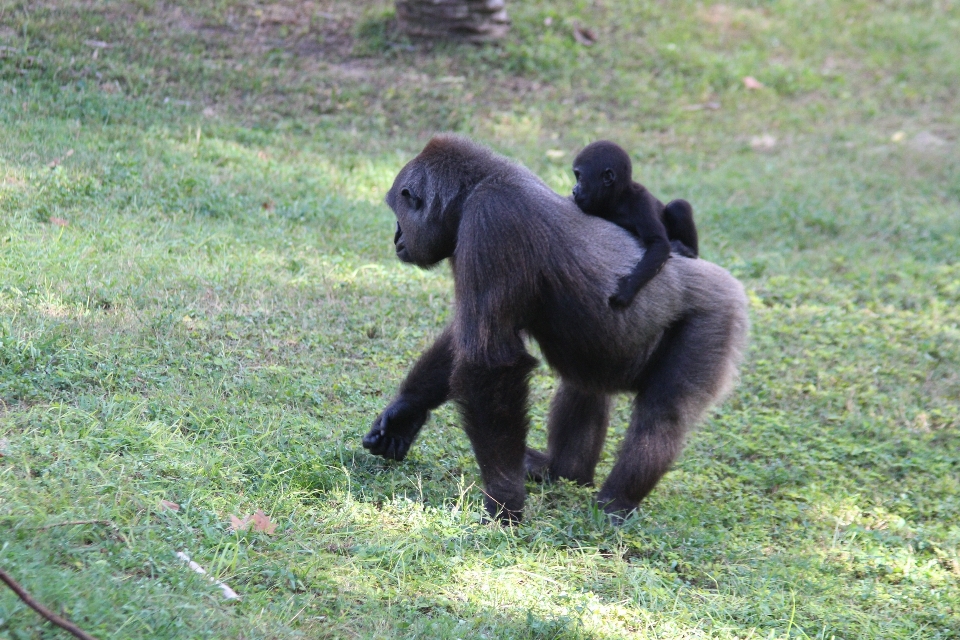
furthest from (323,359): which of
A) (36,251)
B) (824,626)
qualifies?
(824,626)

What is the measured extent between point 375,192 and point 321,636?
20.4 ft

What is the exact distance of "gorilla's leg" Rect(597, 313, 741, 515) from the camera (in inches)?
195

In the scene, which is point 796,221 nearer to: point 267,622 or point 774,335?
point 774,335

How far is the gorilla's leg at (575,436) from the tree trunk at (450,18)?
8.08m

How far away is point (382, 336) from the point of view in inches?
259

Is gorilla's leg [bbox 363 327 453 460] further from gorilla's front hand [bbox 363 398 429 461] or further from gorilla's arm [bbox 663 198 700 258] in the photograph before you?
gorilla's arm [bbox 663 198 700 258]

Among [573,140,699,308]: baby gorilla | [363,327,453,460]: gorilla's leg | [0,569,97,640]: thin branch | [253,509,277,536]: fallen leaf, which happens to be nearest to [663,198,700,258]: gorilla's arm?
[573,140,699,308]: baby gorilla

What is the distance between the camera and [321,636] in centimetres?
341

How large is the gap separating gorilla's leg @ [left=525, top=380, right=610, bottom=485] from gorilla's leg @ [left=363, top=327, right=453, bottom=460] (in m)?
0.74

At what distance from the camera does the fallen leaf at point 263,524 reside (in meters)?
3.97

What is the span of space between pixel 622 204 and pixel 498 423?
1.41 meters

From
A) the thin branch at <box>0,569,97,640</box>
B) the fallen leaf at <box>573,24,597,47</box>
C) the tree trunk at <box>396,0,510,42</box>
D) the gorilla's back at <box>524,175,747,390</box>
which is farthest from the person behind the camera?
the fallen leaf at <box>573,24,597,47</box>

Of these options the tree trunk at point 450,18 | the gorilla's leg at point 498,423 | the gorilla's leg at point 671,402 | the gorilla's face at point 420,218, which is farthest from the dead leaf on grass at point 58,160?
the tree trunk at point 450,18

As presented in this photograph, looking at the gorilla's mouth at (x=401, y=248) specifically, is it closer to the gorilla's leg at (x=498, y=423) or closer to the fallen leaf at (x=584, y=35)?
the gorilla's leg at (x=498, y=423)
